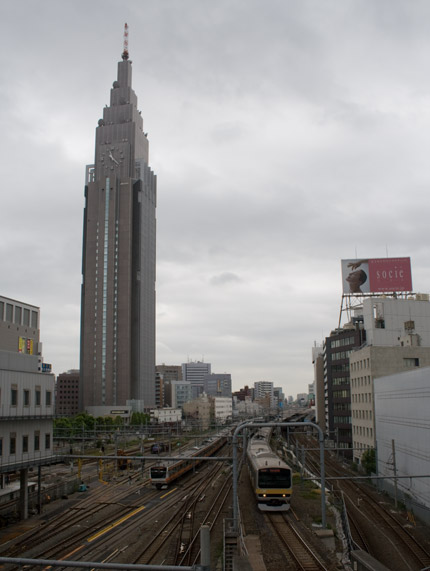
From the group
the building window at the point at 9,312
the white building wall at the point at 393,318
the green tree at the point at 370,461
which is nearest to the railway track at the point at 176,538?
the green tree at the point at 370,461

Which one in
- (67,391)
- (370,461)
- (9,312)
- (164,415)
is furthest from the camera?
(67,391)

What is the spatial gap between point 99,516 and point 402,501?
23608 mm

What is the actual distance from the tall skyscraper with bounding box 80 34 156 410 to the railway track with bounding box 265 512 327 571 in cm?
10544

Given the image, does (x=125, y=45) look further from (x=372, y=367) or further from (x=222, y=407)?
(x=372, y=367)

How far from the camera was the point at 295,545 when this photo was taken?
69.8 ft

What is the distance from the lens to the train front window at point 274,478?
29188mm

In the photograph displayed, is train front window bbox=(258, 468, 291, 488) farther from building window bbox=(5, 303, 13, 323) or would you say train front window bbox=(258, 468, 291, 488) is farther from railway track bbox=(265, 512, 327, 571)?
building window bbox=(5, 303, 13, 323)

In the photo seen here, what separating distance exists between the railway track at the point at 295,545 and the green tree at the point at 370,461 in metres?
27.1

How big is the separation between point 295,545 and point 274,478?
315 inches

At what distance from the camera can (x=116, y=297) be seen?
438ft

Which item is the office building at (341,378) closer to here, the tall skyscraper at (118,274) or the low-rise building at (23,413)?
the low-rise building at (23,413)

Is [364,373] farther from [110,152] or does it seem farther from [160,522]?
[110,152]

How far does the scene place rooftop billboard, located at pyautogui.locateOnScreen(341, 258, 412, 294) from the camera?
235 ft

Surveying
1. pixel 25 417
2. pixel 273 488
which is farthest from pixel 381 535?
pixel 25 417
